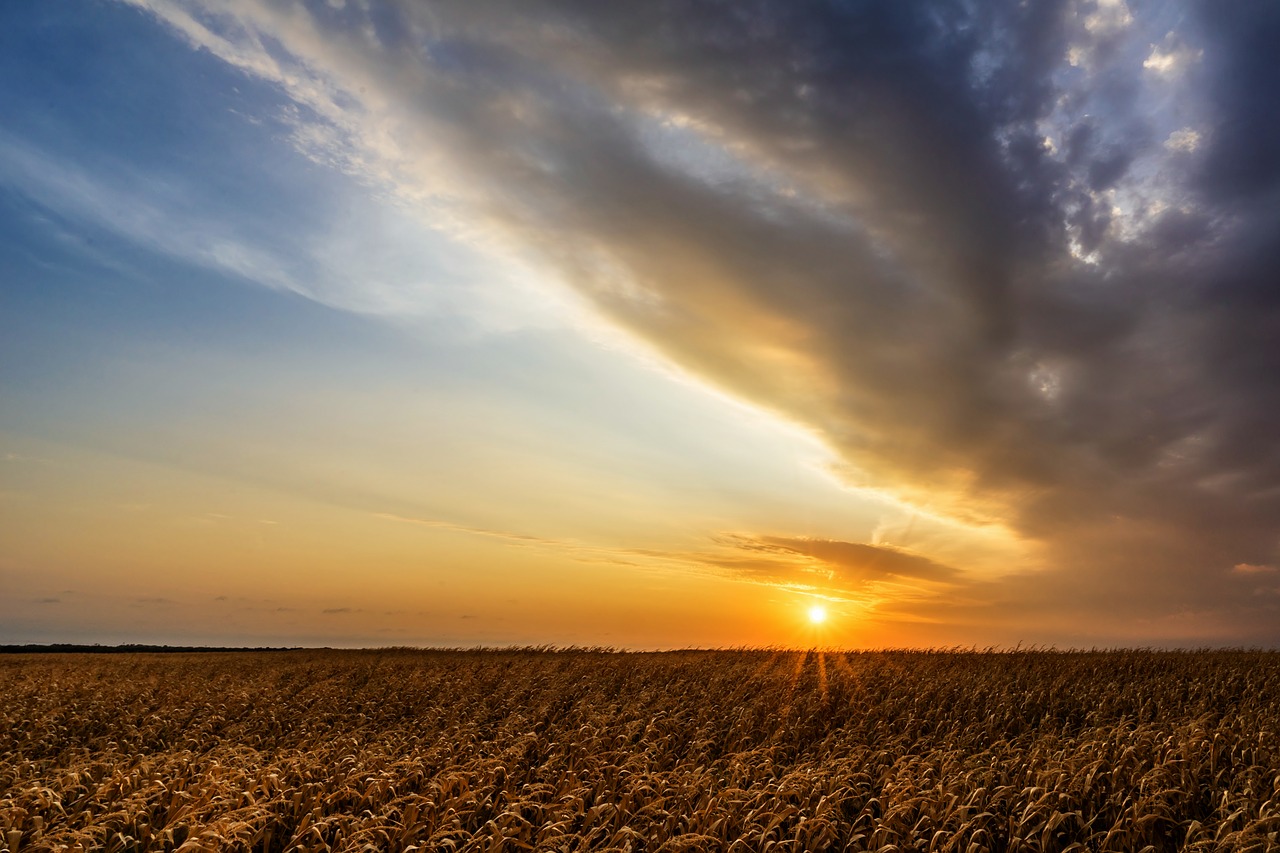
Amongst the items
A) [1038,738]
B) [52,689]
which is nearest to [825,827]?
[1038,738]

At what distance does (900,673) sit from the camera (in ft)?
82.6

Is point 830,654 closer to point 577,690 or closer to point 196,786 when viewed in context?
point 577,690

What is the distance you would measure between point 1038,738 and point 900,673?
8941 millimetres

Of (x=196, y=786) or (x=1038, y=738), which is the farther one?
(x=1038, y=738)

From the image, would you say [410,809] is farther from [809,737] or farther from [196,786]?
[809,737]

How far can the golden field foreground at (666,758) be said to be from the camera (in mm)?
10070

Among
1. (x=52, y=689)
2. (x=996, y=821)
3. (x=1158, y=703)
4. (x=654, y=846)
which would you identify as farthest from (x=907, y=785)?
(x=52, y=689)

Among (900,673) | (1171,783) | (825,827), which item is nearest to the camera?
(825,827)

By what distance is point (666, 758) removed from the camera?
1523 cm

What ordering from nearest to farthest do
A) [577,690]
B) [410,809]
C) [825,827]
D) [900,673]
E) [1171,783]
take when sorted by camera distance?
[825,827] → [410,809] → [1171,783] → [577,690] → [900,673]

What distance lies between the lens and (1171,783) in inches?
464

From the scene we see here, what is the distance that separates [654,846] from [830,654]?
1088 inches

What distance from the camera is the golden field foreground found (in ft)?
33.0

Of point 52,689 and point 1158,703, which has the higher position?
point 1158,703
